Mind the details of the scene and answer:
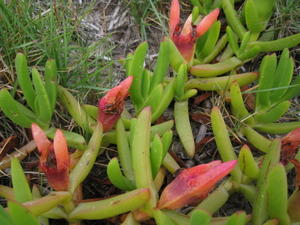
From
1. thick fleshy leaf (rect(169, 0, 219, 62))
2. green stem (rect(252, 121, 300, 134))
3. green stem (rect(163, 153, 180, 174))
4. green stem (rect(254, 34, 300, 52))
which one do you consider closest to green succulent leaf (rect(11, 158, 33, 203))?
green stem (rect(163, 153, 180, 174))

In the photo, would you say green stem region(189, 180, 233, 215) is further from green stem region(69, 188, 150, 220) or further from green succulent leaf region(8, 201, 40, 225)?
green succulent leaf region(8, 201, 40, 225)

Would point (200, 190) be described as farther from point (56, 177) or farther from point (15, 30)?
point (15, 30)

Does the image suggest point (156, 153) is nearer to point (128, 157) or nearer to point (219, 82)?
point (128, 157)

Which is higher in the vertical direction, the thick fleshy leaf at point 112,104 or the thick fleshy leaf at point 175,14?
the thick fleshy leaf at point 175,14

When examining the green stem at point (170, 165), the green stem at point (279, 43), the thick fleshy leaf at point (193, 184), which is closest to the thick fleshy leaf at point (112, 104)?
the green stem at point (170, 165)

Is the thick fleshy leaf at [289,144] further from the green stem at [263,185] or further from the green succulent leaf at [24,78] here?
the green succulent leaf at [24,78]

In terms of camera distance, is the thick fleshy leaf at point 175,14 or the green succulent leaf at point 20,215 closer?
the green succulent leaf at point 20,215

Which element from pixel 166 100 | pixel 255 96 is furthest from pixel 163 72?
pixel 255 96
